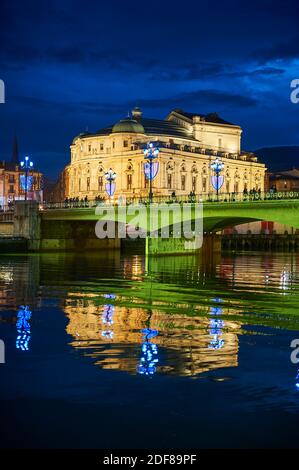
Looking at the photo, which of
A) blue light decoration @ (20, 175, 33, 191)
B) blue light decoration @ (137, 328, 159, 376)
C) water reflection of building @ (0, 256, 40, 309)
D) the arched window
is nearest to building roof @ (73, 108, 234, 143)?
the arched window

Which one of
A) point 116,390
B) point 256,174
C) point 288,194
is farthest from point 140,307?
point 256,174

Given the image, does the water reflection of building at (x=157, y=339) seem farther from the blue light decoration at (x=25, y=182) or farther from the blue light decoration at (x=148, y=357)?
the blue light decoration at (x=25, y=182)

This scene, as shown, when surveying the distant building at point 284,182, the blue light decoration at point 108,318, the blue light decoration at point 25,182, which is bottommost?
the blue light decoration at point 108,318

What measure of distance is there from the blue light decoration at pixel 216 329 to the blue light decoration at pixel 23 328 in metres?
4.93

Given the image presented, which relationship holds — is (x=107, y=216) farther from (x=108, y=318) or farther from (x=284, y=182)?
(x=284, y=182)

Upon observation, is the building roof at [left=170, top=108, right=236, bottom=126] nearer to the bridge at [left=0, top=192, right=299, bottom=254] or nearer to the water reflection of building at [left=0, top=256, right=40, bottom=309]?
the bridge at [left=0, top=192, right=299, bottom=254]

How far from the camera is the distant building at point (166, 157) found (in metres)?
134

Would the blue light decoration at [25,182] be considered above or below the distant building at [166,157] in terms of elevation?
below

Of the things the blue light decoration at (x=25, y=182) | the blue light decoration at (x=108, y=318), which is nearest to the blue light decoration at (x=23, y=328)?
the blue light decoration at (x=108, y=318)

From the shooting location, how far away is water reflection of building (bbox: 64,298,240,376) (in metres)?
16.1

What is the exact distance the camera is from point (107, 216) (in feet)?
249

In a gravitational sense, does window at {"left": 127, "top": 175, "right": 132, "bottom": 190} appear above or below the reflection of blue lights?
above

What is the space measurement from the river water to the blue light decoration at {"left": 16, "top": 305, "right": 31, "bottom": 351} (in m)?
0.03

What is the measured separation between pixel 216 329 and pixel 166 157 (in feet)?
368
